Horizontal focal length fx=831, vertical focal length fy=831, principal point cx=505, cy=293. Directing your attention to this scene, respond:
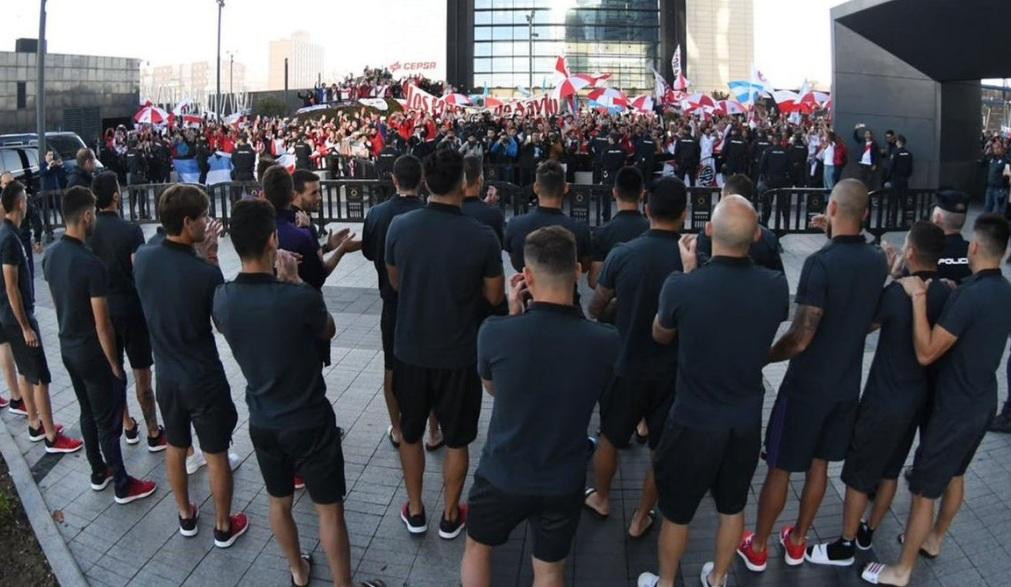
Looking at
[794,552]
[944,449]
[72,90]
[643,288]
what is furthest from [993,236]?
[72,90]

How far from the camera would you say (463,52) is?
213 feet

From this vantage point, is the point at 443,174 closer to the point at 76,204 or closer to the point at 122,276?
the point at 76,204

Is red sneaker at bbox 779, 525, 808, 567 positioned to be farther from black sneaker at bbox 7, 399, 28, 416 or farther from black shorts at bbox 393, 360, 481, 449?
black sneaker at bbox 7, 399, 28, 416

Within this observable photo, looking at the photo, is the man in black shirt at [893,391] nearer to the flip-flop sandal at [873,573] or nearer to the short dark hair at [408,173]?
the flip-flop sandal at [873,573]

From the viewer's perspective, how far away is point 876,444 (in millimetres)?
4398

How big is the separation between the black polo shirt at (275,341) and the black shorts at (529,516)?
3.44 ft

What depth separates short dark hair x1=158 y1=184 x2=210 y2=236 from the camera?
449 centimetres

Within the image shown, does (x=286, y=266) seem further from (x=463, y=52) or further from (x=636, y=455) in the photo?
(x=463, y=52)

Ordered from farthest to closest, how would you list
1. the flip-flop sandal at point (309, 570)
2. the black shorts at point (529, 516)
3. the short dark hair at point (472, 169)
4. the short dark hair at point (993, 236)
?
the short dark hair at point (472, 169) < the flip-flop sandal at point (309, 570) < the short dark hair at point (993, 236) < the black shorts at point (529, 516)

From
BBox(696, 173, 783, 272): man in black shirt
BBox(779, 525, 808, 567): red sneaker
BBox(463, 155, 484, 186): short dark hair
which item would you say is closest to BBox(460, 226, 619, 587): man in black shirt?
BBox(779, 525, 808, 567): red sneaker

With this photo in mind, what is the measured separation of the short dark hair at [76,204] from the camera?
528cm

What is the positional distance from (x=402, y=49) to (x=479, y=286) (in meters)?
67.7

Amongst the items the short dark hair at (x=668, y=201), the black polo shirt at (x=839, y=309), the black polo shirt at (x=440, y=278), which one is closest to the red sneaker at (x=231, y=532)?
the black polo shirt at (x=440, y=278)

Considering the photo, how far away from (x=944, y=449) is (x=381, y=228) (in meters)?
3.65
